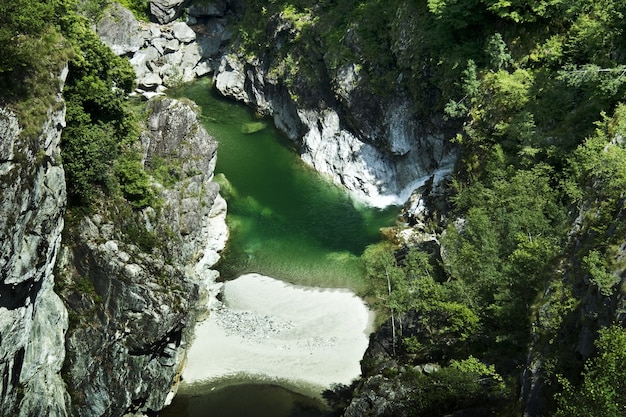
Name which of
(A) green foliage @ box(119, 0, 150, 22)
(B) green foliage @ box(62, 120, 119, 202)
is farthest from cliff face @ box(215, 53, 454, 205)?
(B) green foliage @ box(62, 120, 119, 202)

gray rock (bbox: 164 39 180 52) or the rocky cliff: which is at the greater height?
gray rock (bbox: 164 39 180 52)

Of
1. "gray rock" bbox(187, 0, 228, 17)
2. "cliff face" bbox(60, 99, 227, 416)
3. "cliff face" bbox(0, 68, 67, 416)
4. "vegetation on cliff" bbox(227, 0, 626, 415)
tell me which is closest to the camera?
"vegetation on cliff" bbox(227, 0, 626, 415)

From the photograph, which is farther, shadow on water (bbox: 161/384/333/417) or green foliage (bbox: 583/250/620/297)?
shadow on water (bbox: 161/384/333/417)

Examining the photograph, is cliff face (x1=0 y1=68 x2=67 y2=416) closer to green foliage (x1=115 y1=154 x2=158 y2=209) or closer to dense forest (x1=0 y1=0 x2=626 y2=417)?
dense forest (x1=0 y1=0 x2=626 y2=417)

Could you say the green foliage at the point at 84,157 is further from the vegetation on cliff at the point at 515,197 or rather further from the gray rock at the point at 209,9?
the gray rock at the point at 209,9

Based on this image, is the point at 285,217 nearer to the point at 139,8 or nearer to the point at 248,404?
the point at 248,404

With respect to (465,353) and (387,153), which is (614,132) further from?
(387,153)

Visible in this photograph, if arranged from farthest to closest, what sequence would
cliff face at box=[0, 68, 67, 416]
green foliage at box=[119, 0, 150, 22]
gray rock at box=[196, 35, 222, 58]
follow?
1. gray rock at box=[196, 35, 222, 58]
2. green foliage at box=[119, 0, 150, 22]
3. cliff face at box=[0, 68, 67, 416]

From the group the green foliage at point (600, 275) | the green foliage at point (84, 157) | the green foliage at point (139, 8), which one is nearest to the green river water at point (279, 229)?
the green foliage at point (84, 157)
